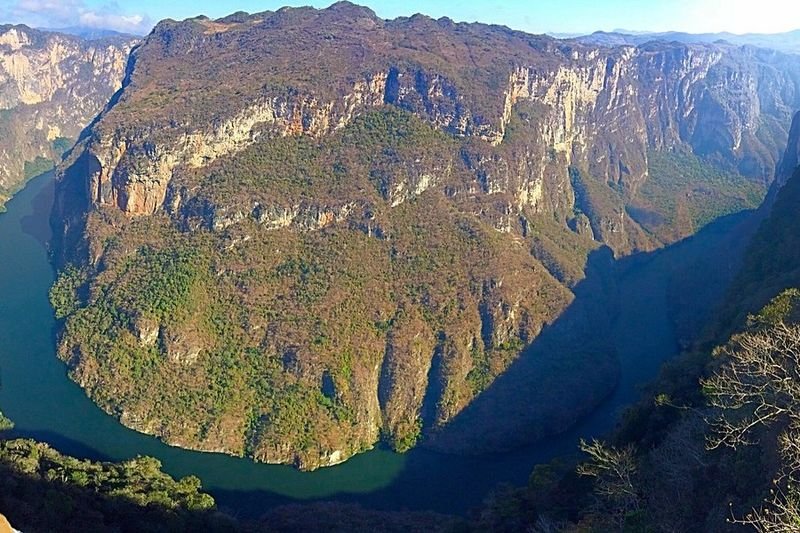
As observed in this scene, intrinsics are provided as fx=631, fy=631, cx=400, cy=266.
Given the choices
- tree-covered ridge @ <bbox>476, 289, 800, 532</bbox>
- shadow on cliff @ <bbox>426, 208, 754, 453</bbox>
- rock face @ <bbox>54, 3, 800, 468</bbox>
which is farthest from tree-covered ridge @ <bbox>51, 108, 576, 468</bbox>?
tree-covered ridge @ <bbox>476, 289, 800, 532</bbox>

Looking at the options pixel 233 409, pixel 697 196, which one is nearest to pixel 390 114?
pixel 233 409

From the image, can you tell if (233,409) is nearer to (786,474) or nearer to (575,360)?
(575,360)

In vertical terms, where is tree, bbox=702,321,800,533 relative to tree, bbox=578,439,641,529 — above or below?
above

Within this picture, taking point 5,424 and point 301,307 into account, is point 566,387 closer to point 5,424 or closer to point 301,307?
point 301,307

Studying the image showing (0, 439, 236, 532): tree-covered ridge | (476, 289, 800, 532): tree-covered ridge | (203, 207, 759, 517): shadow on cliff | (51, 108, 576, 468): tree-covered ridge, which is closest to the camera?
(476, 289, 800, 532): tree-covered ridge

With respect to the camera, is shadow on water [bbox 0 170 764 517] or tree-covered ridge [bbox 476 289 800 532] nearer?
tree-covered ridge [bbox 476 289 800 532]

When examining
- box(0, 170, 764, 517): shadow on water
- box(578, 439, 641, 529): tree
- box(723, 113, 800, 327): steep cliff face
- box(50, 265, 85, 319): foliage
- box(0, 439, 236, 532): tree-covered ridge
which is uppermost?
box(723, 113, 800, 327): steep cliff face

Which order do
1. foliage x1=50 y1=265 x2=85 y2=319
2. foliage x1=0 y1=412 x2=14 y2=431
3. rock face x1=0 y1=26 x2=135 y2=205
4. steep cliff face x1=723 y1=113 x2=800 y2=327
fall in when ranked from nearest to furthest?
steep cliff face x1=723 y1=113 x2=800 y2=327 < foliage x1=0 y1=412 x2=14 y2=431 < foliage x1=50 y1=265 x2=85 y2=319 < rock face x1=0 y1=26 x2=135 y2=205

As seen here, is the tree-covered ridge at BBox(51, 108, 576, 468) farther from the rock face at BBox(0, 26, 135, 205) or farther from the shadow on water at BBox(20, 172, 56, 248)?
the rock face at BBox(0, 26, 135, 205)
